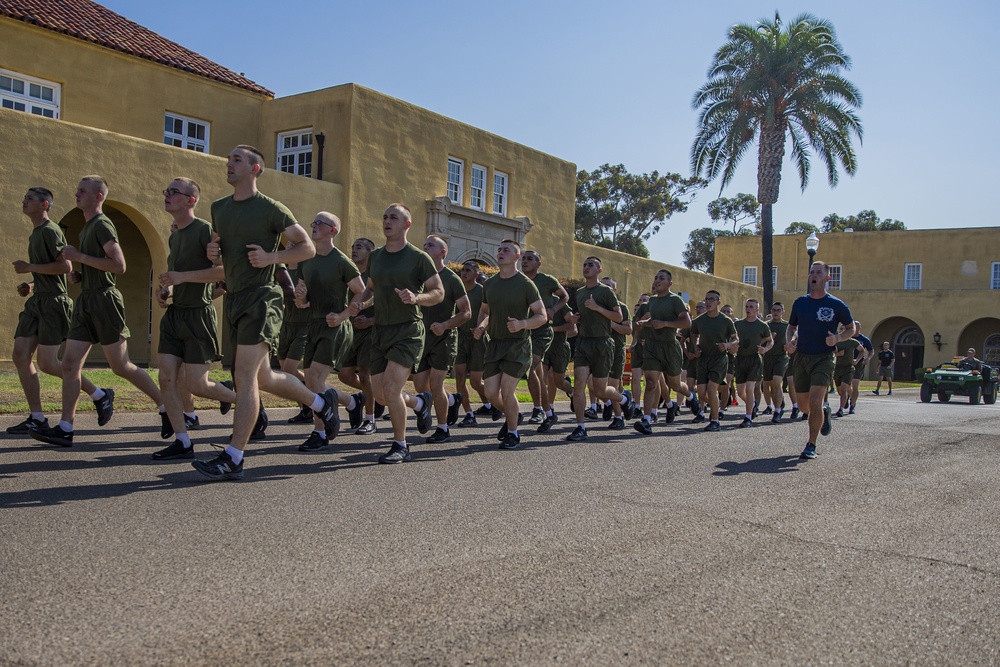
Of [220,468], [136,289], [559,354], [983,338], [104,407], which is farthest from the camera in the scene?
[983,338]

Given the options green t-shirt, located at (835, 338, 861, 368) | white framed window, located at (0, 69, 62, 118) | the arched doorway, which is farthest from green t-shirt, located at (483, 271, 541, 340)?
the arched doorway

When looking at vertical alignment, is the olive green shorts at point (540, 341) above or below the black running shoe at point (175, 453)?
above

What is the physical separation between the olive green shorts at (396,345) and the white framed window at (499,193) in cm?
1974

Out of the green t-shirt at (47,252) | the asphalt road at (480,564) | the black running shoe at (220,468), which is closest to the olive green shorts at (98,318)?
the green t-shirt at (47,252)

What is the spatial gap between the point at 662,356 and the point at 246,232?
22.2ft

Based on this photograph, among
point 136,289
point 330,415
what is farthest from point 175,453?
point 136,289

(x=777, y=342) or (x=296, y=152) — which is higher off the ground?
(x=296, y=152)

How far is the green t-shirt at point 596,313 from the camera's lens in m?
10.3

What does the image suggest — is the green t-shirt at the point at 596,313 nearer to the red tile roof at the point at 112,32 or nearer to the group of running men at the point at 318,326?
the group of running men at the point at 318,326

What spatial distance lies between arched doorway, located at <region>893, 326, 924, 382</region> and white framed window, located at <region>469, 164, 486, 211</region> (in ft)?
100

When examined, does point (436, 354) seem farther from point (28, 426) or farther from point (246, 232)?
point (28, 426)

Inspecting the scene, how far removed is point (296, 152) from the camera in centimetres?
2286

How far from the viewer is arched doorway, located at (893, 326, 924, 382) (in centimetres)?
4703

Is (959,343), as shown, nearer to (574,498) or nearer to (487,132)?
(487,132)
